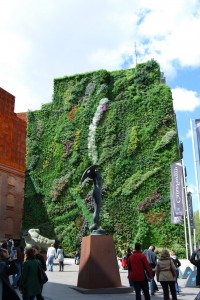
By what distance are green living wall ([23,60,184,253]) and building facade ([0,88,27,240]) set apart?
0.87 m

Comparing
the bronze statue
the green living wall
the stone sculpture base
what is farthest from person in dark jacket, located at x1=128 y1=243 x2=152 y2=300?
the green living wall

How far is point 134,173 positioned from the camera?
1166 inches

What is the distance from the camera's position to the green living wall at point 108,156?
1118 inches

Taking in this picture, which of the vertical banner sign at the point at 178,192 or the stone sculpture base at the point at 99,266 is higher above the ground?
the vertical banner sign at the point at 178,192

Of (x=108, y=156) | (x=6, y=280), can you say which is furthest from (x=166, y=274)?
(x=108, y=156)

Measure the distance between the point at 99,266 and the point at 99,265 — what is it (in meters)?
0.03

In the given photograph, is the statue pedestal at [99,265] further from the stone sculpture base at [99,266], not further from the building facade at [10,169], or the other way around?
the building facade at [10,169]

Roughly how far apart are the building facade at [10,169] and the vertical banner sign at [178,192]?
1537 cm

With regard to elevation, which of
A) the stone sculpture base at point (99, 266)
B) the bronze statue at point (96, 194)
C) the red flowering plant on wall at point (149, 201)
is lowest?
the stone sculpture base at point (99, 266)

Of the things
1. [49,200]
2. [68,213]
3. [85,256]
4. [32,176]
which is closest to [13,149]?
[32,176]

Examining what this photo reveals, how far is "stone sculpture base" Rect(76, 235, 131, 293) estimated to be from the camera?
11.3m

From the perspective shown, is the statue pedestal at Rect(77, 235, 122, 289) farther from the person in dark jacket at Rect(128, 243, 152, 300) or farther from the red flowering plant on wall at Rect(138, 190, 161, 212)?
the red flowering plant on wall at Rect(138, 190, 161, 212)

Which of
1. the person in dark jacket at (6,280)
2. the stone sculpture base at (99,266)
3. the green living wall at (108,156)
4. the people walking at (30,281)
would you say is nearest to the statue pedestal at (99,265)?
the stone sculpture base at (99,266)

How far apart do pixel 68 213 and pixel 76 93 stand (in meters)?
11.9
